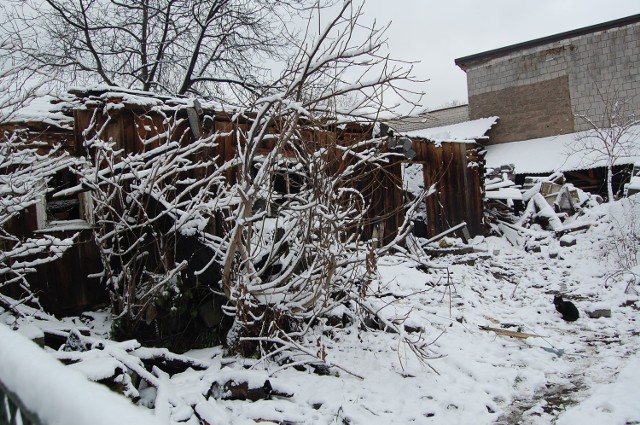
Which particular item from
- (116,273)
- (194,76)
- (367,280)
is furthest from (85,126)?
(194,76)

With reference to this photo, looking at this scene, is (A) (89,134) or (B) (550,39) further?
(B) (550,39)

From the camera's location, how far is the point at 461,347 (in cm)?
532

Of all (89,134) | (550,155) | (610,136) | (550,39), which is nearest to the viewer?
(89,134)

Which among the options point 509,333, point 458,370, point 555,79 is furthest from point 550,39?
point 458,370

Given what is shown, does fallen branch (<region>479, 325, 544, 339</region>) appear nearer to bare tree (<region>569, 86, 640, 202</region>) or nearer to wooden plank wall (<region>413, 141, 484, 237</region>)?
wooden plank wall (<region>413, 141, 484, 237</region>)

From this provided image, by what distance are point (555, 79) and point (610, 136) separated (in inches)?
265

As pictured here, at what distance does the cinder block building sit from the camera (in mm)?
19391

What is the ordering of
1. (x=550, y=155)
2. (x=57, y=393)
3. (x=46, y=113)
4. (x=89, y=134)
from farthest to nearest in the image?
1. (x=550, y=155)
2. (x=89, y=134)
3. (x=46, y=113)
4. (x=57, y=393)

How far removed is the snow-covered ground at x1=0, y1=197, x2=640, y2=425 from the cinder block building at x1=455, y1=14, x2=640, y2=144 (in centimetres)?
1510

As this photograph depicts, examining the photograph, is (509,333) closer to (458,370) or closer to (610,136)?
(458,370)

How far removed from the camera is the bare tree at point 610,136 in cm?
1495

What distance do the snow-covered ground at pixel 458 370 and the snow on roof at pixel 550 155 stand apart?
1060cm

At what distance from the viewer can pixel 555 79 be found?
68.5 ft

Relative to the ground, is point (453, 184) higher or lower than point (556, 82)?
lower
